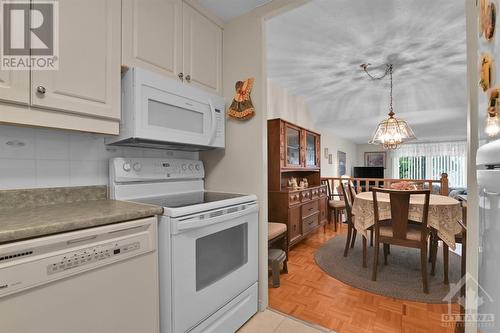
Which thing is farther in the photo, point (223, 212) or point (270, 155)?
point (270, 155)

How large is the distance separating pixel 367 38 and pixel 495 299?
96.8 inches

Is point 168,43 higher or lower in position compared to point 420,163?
higher

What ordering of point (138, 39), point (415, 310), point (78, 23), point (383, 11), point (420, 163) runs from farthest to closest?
point (420, 163), point (383, 11), point (415, 310), point (138, 39), point (78, 23)

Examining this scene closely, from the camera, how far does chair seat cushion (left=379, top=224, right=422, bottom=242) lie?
6.83 ft

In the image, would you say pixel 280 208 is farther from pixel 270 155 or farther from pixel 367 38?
pixel 367 38

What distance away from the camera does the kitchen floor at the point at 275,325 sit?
58.9 inches

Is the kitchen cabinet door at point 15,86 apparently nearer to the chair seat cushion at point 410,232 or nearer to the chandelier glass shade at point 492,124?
the chandelier glass shade at point 492,124

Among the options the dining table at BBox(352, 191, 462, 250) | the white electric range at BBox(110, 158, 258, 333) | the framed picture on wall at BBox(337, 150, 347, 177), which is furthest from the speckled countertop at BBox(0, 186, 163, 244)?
the framed picture on wall at BBox(337, 150, 347, 177)

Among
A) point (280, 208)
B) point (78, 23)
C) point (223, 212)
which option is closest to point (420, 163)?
point (280, 208)

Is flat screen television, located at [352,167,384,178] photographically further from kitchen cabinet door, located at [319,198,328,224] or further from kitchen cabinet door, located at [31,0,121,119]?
kitchen cabinet door, located at [31,0,121,119]

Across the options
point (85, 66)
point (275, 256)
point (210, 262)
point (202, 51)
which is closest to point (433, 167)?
point (275, 256)

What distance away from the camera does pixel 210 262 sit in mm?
1315

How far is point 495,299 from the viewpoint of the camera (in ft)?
1.60

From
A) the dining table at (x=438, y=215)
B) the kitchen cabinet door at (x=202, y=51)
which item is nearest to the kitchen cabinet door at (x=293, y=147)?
the dining table at (x=438, y=215)
